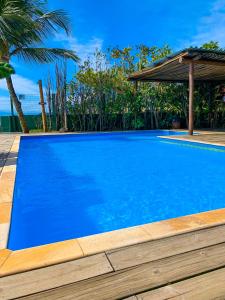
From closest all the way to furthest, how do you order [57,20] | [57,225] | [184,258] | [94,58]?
1. [184,258]
2. [57,225]
3. [57,20]
4. [94,58]

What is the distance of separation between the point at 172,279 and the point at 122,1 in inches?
561

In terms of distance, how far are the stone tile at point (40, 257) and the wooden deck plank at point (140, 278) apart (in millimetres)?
226

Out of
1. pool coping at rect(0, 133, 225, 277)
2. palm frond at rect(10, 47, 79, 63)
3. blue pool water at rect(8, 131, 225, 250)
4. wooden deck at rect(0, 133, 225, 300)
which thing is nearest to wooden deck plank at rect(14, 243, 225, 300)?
wooden deck at rect(0, 133, 225, 300)

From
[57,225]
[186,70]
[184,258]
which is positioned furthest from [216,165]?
[186,70]

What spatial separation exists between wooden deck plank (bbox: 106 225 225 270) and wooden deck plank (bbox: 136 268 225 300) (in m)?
0.21

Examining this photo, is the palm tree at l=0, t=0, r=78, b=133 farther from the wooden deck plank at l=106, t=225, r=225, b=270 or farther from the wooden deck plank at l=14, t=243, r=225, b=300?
the wooden deck plank at l=14, t=243, r=225, b=300

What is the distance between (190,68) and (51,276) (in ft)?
24.3

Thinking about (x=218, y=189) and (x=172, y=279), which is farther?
(x=218, y=189)

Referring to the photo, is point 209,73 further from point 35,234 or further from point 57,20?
point 35,234

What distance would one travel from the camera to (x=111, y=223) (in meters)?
2.46

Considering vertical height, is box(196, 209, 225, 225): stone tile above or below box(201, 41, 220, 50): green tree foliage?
below

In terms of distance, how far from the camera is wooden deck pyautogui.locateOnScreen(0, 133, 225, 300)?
111cm

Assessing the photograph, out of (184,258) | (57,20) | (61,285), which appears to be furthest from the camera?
(57,20)

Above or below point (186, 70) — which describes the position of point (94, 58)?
above
